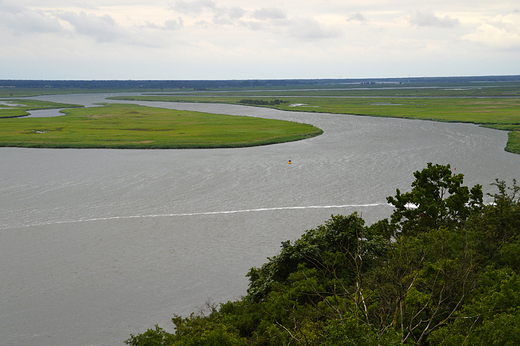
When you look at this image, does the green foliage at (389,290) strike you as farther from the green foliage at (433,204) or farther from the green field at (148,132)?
the green field at (148,132)

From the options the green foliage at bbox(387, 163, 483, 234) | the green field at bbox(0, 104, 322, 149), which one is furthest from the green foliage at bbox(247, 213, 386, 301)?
the green field at bbox(0, 104, 322, 149)

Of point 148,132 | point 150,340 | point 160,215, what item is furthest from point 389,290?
point 148,132

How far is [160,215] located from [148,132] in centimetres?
5915

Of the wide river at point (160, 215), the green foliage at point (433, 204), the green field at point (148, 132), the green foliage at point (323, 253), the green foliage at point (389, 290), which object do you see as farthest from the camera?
the green field at point (148, 132)

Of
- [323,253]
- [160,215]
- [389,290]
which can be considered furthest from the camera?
[160,215]

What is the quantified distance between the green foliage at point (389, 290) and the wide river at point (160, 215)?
552cm

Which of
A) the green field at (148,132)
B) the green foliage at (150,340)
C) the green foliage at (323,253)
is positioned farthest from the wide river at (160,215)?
the green field at (148,132)

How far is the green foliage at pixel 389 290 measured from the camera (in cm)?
1273

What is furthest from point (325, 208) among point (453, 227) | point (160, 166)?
point (160, 166)

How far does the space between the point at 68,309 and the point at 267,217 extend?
18693 mm

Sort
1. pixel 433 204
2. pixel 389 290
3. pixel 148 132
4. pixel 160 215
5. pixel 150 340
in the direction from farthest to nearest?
pixel 148 132 → pixel 160 215 → pixel 433 204 → pixel 150 340 → pixel 389 290

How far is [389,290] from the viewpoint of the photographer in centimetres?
1566

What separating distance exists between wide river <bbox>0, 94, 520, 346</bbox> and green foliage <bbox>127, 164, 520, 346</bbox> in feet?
18.1

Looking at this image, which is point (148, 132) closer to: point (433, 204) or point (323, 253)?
point (433, 204)
